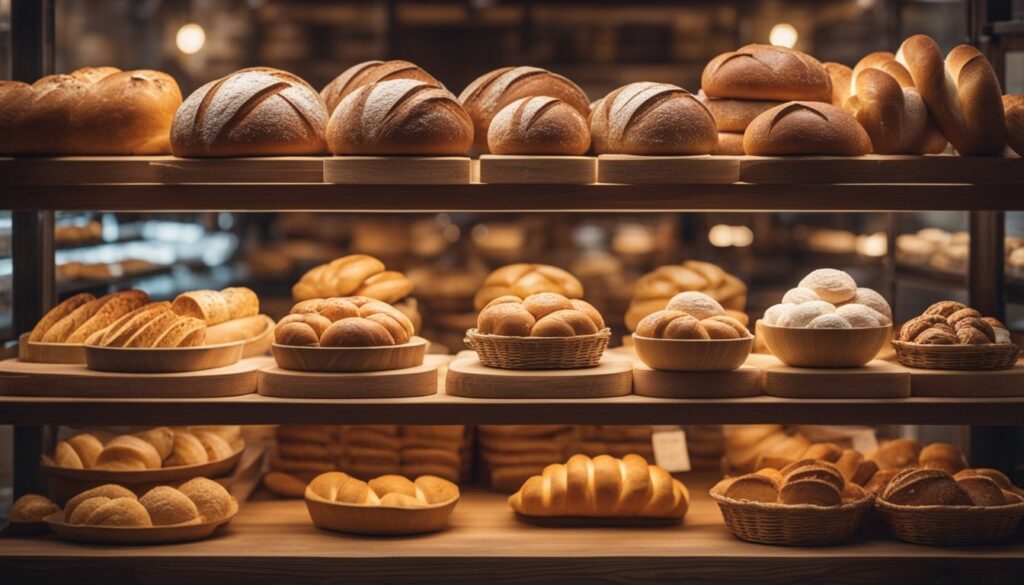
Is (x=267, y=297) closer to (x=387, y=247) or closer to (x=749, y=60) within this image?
(x=387, y=247)

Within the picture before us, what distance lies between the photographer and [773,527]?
2.91 m

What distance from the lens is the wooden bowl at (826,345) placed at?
2893 mm

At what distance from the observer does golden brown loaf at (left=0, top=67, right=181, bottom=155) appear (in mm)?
2939

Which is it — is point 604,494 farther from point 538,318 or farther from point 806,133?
point 806,133

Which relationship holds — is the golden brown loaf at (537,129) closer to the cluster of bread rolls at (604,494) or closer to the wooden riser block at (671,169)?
the wooden riser block at (671,169)

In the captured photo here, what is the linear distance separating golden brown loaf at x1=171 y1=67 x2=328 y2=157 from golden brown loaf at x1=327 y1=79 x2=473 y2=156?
0.36 ft

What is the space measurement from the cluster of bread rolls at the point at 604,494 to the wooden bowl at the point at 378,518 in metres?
0.25

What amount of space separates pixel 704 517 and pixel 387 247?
7.12 feet

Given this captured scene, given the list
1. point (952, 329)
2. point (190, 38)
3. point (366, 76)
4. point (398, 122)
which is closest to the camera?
point (398, 122)

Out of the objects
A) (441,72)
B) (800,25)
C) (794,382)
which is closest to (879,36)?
(800,25)

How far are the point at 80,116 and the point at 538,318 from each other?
1.31 meters

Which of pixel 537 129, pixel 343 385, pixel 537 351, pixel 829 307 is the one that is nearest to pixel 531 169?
pixel 537 129

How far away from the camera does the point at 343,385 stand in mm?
2889

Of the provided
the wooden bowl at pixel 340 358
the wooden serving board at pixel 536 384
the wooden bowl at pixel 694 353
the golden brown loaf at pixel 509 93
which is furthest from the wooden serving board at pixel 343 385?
the golden brown loaf at pixel 509 93
